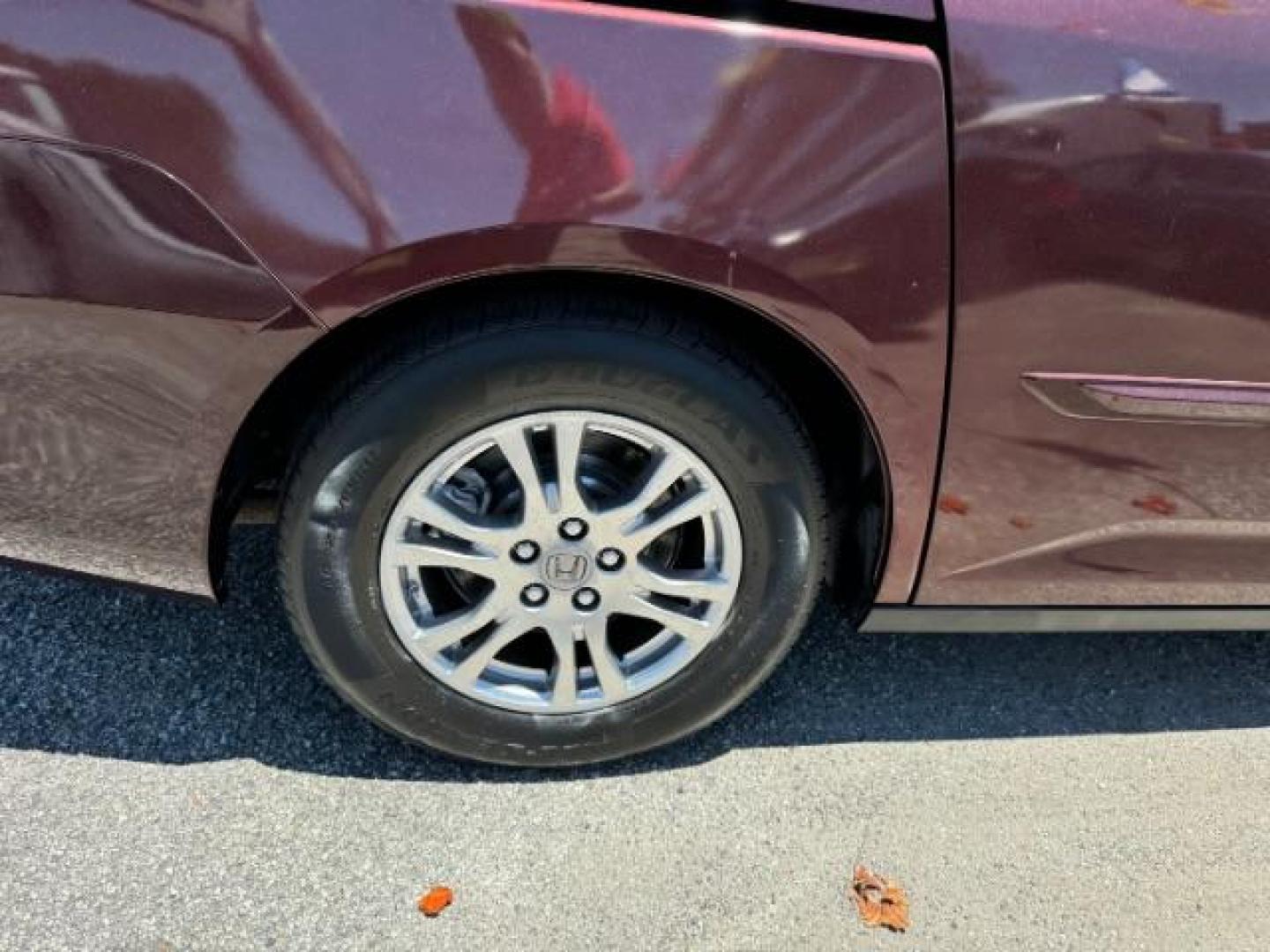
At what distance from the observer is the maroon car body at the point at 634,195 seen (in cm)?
153

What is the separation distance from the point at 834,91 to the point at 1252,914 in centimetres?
151

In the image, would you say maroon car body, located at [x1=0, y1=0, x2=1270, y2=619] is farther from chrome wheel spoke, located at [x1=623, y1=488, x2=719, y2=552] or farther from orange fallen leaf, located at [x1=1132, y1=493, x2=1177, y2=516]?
chrome wheel spoke, located at [x1=623, y1=488, x2=719, y2=552]

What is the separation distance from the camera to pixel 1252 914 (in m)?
1.98

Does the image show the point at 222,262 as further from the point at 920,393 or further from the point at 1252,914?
the point at 1252,914

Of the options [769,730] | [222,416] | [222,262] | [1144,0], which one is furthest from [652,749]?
[1144,0]

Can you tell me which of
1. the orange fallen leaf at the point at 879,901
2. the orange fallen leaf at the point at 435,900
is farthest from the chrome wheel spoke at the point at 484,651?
the orange fallen leaf at the point at 879,901

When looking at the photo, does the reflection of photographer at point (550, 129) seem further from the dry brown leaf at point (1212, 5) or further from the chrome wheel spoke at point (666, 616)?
the dry brown leaf at point (1212, 5)

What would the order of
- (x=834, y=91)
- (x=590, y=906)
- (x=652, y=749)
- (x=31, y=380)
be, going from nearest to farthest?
(x=834, y=91)
(x=31, y=380)
(x=590, y=906)
(x=652, y=749)

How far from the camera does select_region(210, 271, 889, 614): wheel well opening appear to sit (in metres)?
1.73

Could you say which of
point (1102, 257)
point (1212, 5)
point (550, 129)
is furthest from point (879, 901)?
point (1212, 5)

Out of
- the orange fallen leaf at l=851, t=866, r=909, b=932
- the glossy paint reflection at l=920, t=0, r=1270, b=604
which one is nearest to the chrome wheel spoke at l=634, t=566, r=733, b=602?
Answer: the glossy paint reflection at l=920, t=0, r=1270, b=604

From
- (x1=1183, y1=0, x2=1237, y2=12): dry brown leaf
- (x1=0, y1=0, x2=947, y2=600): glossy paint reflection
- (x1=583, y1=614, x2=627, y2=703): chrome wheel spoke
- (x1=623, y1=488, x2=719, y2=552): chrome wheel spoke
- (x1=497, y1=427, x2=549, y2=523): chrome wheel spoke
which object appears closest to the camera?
(x1=0, y1=0, x2=947, y2=600): glossy paint reflection

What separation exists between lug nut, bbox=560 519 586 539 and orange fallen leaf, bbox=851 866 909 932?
0.73 meters

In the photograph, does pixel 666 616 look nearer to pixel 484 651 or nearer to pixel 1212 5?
pixel 484 651
